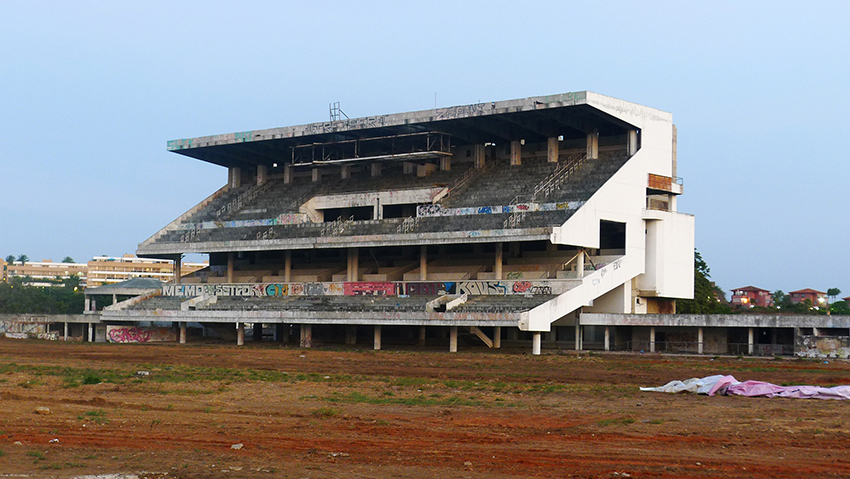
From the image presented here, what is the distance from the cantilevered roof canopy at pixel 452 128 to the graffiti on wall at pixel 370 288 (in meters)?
11.3

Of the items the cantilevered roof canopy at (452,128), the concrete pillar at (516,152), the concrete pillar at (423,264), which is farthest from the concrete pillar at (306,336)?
the concrete pillar at (516,152)

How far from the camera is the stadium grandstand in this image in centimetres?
5888

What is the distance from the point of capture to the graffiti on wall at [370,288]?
57.8 m

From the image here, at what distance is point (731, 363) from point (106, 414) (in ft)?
101

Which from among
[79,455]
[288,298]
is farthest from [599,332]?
[79,455]

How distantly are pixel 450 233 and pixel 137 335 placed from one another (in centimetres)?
2666

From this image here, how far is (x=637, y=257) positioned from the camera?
62.0 metres

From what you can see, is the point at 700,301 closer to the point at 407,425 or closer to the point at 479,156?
the point at 479,156

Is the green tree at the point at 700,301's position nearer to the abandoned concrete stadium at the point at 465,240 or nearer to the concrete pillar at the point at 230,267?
the abandoned concrete stadium at the point at 465,240

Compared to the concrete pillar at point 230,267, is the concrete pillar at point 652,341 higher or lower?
lower

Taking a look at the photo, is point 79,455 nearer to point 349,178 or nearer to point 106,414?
point 106,414

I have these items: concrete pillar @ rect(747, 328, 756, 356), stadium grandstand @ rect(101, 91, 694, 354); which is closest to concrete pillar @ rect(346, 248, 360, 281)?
stadium grandstand @ rect(101, 91, 694, 354)

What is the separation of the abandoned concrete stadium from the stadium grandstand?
15 cm

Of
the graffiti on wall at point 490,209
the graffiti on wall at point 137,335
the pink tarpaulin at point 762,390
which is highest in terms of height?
the graffiti on wall at point 490,209
